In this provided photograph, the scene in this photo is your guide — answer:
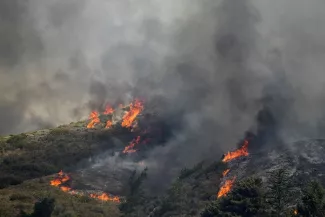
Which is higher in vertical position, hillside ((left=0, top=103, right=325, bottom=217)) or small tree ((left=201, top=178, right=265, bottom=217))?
hillside ((left=0, top=103, right=325, bottom=217))

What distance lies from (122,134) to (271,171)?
91.1m

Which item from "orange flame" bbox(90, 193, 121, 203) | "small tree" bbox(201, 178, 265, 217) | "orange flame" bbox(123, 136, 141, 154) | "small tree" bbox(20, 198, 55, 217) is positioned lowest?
"small tree" bbox(201, 178, 265, 217)

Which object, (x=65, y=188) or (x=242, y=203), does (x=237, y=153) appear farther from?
(x=65, y=188)

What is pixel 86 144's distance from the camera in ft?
597

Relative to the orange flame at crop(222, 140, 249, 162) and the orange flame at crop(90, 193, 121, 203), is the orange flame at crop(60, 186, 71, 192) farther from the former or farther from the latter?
the orange flame at crop(222, 140, 249, 162)

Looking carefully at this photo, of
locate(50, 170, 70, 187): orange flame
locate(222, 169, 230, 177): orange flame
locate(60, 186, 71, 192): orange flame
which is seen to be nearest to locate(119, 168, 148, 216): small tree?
locate(60, 186, 71, 192): orange flame

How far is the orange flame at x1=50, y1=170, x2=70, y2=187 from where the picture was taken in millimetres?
142375

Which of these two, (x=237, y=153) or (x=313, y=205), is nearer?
(x=313, y=205)

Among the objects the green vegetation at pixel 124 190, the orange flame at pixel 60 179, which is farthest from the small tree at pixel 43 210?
the orange flame at pixel 60 179

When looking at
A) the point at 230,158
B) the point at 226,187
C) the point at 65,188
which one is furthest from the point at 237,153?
the point at 65,188

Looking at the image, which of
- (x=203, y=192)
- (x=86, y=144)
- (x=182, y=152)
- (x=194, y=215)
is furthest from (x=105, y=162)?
(x=194, y=215)

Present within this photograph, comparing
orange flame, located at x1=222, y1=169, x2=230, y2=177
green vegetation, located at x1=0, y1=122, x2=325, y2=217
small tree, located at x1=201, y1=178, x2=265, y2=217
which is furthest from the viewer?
orange flame, located at x1=222, y1=169, x2=230, y2=177

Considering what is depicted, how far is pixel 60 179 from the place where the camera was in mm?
146500

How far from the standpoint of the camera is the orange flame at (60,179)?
467 feet
